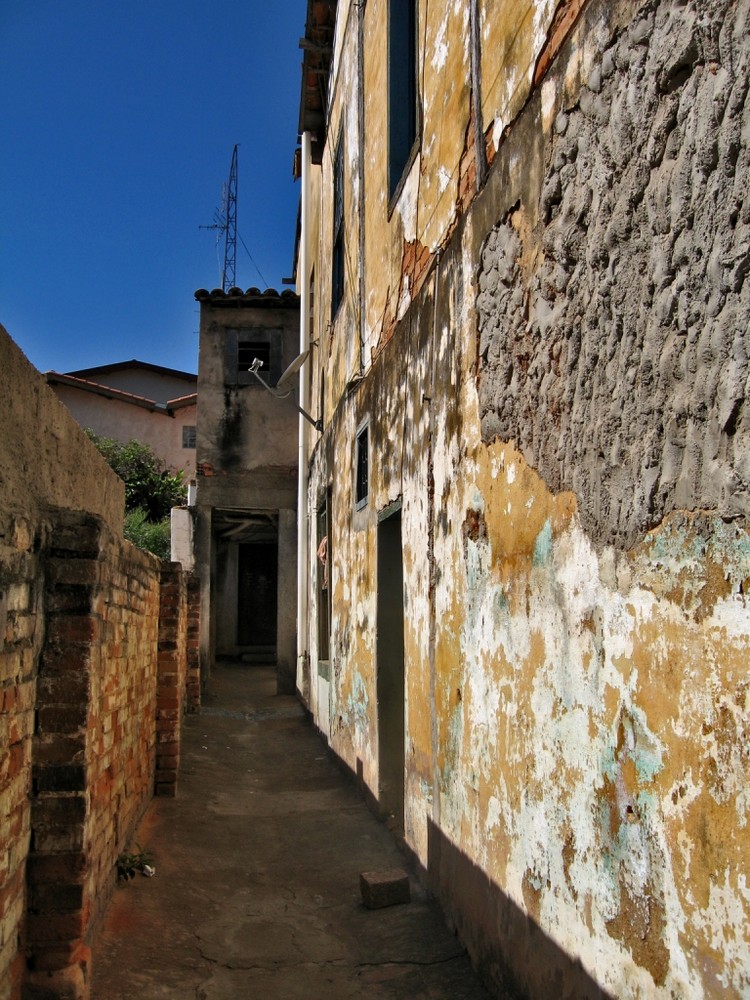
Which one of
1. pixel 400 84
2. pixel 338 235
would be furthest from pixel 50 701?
pixel 338 235

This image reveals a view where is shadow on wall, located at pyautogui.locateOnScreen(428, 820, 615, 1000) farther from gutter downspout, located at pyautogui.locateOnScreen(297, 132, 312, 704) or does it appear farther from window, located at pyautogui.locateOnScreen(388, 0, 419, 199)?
gutter downspout, located at pyautogui.locateOnScreen(297, 132, 312, 704)

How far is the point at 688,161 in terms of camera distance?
6.12 ft

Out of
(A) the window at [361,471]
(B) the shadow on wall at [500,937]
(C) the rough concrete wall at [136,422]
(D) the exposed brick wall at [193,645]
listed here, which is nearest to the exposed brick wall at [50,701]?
(B) the shadow on wall at [500,937]

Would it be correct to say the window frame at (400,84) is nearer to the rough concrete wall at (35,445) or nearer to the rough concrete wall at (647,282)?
the rough concrete wall at (35,445)

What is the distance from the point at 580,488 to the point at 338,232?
6.78 m

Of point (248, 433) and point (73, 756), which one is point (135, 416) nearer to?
point (248, 433)

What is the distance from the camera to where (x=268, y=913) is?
416 cm

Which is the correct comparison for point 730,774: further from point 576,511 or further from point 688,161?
point 688,161

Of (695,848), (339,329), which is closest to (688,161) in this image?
(695,848)

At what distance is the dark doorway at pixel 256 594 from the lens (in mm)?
20656

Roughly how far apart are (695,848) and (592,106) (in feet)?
6.45

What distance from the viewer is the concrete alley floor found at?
3344 millimetres

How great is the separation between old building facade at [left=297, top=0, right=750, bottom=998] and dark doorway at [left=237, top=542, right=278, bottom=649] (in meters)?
16.1

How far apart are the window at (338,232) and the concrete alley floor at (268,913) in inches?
189
